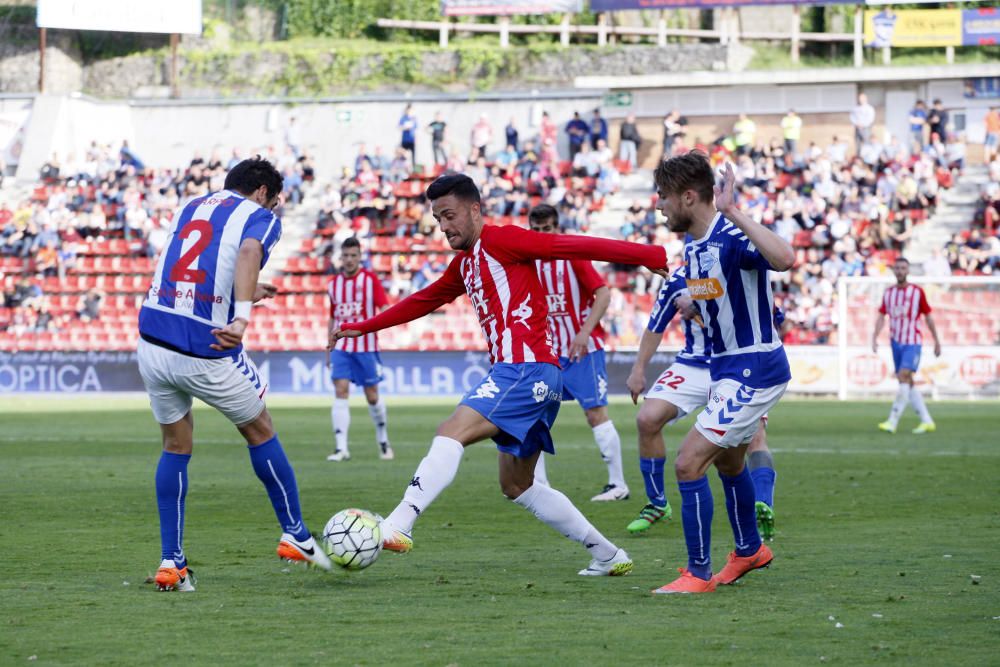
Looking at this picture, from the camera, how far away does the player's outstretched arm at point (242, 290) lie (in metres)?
7.13

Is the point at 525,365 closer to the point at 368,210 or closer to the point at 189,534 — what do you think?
the point at 189,534

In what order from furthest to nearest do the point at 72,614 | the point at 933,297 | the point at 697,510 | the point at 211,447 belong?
the point at 933,297
the point at 211,447
the point at 697,510
the point at 72,614

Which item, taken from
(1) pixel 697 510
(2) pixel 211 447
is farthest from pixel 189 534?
(2) pixel 211 447

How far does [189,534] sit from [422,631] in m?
3.98

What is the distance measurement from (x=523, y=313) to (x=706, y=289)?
34.8 inches

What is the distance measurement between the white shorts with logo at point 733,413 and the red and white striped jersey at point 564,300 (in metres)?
4.63

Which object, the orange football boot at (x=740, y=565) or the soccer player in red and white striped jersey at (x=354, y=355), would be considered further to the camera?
the soccer player in red and white striped jersey at (x=354, y=355)

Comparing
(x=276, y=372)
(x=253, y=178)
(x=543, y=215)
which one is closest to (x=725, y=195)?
(x=253, y=178)

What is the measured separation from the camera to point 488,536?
946cm

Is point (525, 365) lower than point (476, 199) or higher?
lower

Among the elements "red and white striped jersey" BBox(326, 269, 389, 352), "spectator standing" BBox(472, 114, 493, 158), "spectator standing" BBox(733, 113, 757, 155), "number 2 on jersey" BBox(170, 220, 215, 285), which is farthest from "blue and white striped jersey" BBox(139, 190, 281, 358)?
"spectator standing" BBox(472, 114, 493, 158)

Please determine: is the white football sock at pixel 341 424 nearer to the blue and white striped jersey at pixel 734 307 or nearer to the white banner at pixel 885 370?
the blue and white striped jersey at pixel 734 307

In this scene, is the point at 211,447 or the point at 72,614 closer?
the point at 72,614

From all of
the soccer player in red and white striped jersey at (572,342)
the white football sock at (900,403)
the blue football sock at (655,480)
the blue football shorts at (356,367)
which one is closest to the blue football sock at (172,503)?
the blue football sock at (655,480)
